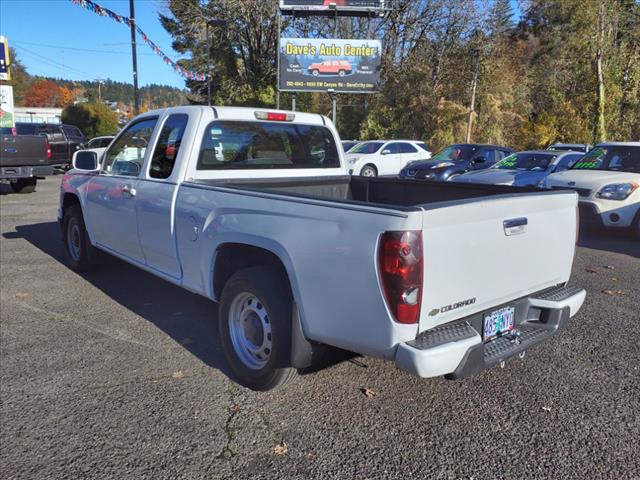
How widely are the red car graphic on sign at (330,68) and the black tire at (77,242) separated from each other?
19.5 m

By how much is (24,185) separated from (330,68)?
14664 mm

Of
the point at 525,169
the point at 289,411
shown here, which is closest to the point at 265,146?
the point at 289,411

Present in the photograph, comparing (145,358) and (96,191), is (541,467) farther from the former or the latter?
(96,191)

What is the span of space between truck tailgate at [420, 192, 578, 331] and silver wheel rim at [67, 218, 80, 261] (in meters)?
5.01

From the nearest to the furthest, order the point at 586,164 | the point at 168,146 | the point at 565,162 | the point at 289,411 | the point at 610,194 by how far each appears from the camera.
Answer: the point at 289,411, the point at 168,146, the point at 610,194, the point at 586,164, the point at 565,162

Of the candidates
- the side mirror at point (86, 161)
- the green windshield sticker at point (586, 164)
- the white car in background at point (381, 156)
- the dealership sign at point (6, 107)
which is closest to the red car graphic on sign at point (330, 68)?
the white car in background at point (381, 156)

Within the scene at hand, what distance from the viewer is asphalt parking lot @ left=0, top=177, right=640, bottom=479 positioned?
2730 millimetres

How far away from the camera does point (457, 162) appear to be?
16844mm

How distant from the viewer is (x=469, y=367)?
274 cm

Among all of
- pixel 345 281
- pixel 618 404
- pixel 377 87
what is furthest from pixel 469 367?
pixel 377 87

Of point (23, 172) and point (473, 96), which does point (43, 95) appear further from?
point (23, 172)

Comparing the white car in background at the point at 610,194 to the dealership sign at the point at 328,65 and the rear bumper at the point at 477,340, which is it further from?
the dealership sign at the point at 328,65

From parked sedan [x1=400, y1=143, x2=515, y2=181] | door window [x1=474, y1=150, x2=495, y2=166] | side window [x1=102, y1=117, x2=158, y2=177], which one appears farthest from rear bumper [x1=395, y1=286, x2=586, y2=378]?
door window [x1=474, y1=150, x2=495, y2=166]

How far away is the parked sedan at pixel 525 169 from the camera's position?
11008mm
